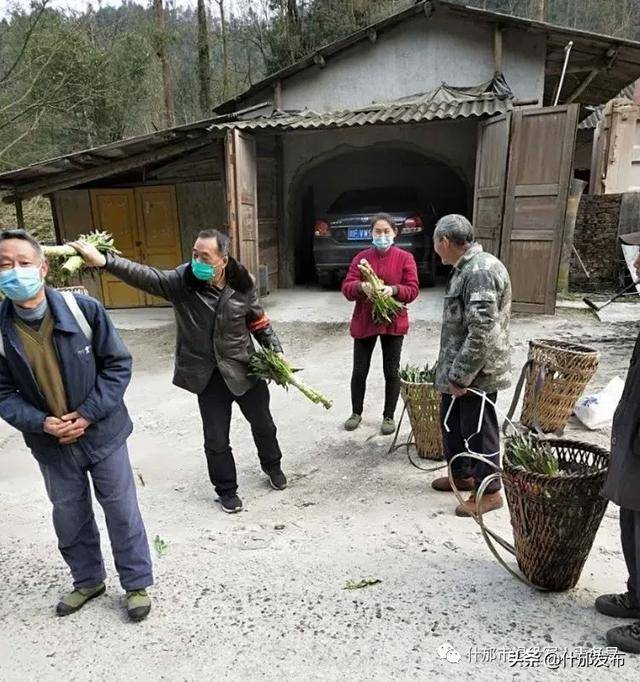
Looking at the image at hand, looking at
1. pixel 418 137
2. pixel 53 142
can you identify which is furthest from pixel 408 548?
pixel 53 142

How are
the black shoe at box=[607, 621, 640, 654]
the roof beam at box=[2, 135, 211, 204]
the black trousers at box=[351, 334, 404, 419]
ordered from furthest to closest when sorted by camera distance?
the roof beam at box=[2, 135, 211, 204] < the black trousers at box=[351, 334, 404, 419] < the black shoe at box=[607, 621, 640, 654]

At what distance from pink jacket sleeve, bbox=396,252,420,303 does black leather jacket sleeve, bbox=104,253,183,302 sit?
5.31 ft

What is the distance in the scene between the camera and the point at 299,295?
9.42m

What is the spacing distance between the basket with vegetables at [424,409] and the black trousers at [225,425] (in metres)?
0.91

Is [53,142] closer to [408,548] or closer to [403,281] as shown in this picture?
[403,281]

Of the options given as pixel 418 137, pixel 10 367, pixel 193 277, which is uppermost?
pixel 418 137

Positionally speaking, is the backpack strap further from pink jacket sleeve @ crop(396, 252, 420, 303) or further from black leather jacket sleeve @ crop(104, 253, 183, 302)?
pink jacket sleeve @ crop(396, 252, 420, 303)

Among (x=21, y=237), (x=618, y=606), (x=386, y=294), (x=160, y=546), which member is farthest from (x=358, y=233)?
(x=618, y=606)

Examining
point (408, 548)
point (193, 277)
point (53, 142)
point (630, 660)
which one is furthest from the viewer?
point (53, 142)

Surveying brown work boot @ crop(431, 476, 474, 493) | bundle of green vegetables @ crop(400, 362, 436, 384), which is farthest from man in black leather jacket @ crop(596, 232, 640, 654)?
bundle of green vegetables @ crop(400, 362, 436, 384)

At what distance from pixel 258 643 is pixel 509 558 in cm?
115

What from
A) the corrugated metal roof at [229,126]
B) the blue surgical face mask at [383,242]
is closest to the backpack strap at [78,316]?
the blue surgical face mask at [383,242]

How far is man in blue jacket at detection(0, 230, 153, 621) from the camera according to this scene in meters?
1.92

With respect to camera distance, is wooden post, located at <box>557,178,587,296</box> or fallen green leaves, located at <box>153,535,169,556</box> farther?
wooden post, located at <box>557,178,587,296</box>
